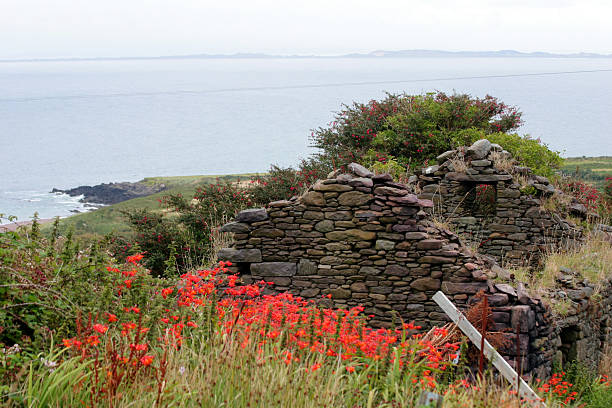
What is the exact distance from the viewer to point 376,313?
10.5 metres

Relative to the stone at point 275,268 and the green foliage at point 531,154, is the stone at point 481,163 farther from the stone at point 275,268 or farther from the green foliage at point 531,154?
the stone at point 275,268

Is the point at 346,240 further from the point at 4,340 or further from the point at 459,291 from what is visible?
the point at 4,340

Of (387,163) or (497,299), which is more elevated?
(387,163)

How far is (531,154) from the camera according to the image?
1734 cm

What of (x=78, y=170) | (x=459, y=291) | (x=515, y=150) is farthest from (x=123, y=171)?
(x=459, y=291)

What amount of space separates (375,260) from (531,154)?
9.08 metres

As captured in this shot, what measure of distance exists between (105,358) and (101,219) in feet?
133

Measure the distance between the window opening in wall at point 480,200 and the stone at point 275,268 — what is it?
6415 millimetres

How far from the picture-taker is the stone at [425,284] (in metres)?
10.1

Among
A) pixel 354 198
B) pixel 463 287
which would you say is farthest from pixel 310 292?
pixel 463 287

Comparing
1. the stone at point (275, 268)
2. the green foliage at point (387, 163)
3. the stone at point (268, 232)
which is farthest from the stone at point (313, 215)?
the green foliage at point (387, 163)

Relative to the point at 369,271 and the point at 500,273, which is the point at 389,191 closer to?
the point at 369,271

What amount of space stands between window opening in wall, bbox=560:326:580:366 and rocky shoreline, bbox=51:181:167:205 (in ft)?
182

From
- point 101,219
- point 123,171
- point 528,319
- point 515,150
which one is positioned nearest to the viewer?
point 528,319
